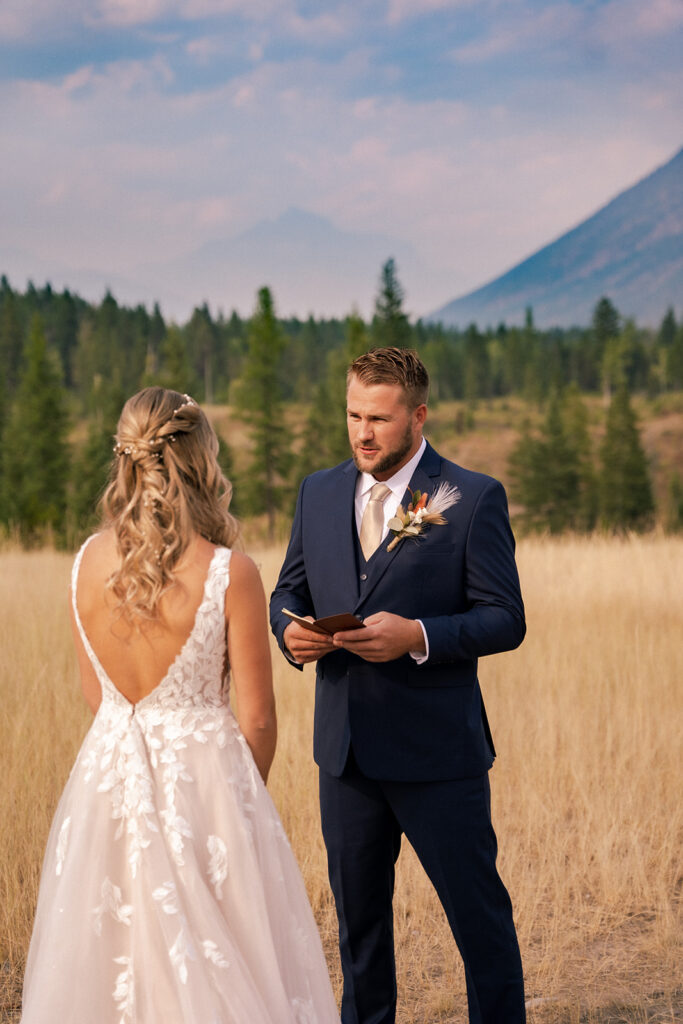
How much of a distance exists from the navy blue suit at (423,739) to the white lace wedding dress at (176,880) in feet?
1.74

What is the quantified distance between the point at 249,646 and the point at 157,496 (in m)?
0.47

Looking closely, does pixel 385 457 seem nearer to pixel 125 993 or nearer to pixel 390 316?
pixel 125 993

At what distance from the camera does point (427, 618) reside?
9.71 ft

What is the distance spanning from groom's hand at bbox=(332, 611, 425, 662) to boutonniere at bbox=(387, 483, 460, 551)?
310mm

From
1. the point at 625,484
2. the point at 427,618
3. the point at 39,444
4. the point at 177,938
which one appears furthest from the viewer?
the point at 625,484

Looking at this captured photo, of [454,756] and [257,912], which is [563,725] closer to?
[454,756]

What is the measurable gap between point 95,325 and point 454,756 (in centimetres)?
11065

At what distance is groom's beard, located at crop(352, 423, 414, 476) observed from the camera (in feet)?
10.2

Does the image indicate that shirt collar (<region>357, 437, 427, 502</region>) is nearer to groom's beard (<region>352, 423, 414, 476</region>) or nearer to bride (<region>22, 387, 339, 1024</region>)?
groom's beard (<region>352, 423, 414, 476</region>)

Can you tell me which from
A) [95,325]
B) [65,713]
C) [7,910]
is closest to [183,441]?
[7,910]

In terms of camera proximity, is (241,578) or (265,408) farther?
(265,408)

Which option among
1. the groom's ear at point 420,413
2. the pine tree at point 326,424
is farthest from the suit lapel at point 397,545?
the pine tree at point 326,424

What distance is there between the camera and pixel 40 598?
10219mm

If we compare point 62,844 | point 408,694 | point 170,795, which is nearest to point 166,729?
point 170,795
